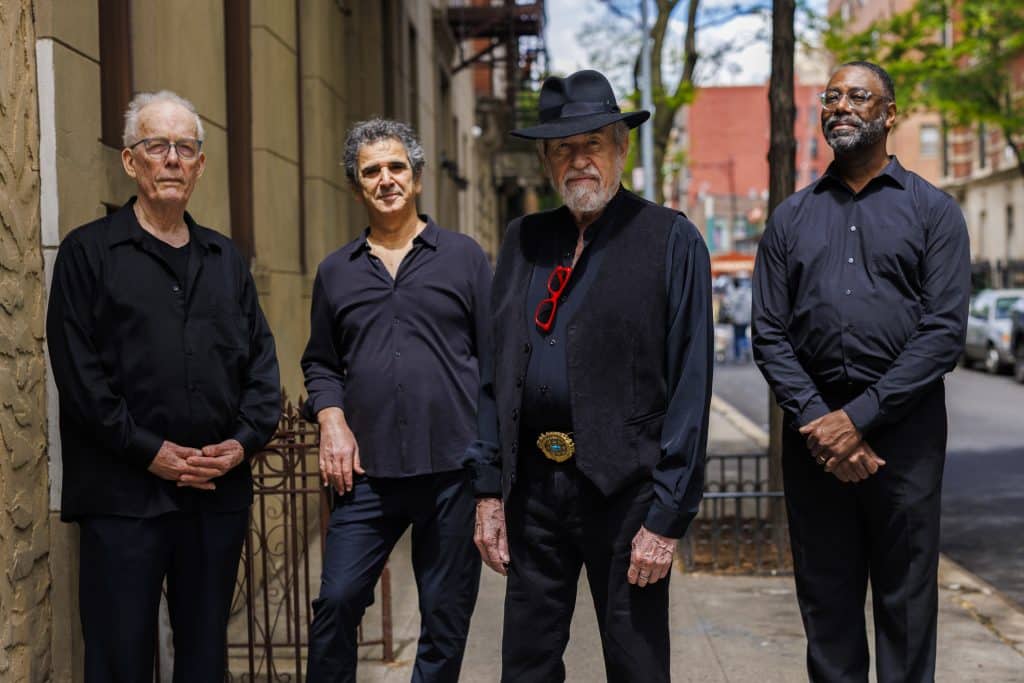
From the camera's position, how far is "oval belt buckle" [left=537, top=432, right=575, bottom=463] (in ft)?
11.4

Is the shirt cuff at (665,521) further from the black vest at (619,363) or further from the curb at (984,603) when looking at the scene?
the curb at (984,603)

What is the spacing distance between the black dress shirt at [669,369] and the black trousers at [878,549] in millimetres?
960

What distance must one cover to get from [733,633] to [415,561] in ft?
8.76

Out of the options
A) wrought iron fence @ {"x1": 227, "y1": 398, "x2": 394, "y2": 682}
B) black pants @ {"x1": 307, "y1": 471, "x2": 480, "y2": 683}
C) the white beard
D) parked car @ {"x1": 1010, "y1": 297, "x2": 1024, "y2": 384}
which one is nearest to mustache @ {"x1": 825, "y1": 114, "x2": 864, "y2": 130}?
the white beard

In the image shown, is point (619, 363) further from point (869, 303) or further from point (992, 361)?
point (992, 361)

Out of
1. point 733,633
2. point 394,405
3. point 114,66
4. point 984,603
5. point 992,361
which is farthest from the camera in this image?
point 992,361

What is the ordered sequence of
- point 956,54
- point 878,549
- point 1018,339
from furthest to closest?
point 956,54
point 1018,339
point 878,549

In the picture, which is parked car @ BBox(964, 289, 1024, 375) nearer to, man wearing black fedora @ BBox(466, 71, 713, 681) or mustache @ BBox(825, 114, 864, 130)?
mustache @ BBox(825, 114, 864, 130)

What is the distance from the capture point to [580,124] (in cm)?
349

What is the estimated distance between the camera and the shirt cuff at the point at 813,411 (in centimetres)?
409

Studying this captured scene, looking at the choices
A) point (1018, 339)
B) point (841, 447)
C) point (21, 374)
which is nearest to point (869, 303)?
point (841, 447)

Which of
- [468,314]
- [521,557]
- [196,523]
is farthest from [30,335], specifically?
[521,557]

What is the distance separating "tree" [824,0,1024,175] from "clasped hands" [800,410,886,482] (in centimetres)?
2548

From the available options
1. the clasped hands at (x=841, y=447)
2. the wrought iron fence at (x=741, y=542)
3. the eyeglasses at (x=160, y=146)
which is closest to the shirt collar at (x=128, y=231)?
the eyeglasses at (x=160, y=146)
